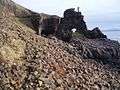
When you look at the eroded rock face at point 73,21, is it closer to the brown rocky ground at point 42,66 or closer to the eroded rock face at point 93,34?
the eroded rock face at point 93,34

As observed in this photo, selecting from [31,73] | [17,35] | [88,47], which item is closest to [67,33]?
[88,47]

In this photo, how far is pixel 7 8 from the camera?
75.0 metres

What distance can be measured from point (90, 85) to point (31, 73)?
10213 mm

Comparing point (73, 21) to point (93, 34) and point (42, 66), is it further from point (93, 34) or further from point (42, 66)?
point (42, 66)

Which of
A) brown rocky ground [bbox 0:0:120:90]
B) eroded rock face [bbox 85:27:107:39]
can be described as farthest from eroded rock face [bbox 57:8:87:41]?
brown rocky ground [bbox 0:0:120:90]

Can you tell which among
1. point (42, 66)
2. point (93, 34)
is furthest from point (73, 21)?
point (42, 66)

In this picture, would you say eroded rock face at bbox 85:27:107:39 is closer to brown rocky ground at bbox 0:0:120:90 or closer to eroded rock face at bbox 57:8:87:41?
eroded rock face at bbox 57:8:87:41

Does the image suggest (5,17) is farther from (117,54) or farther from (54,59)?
(117,54)

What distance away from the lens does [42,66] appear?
179 feet

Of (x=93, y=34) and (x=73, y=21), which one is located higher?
(x=73, y=21)

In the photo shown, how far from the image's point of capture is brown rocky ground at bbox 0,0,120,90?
49.5 meters

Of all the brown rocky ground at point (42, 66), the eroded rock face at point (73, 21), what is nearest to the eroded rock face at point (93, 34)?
the eroded rock face at point (73, 21)

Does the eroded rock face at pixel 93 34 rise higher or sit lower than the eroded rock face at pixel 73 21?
lower

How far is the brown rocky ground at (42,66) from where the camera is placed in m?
49.5
